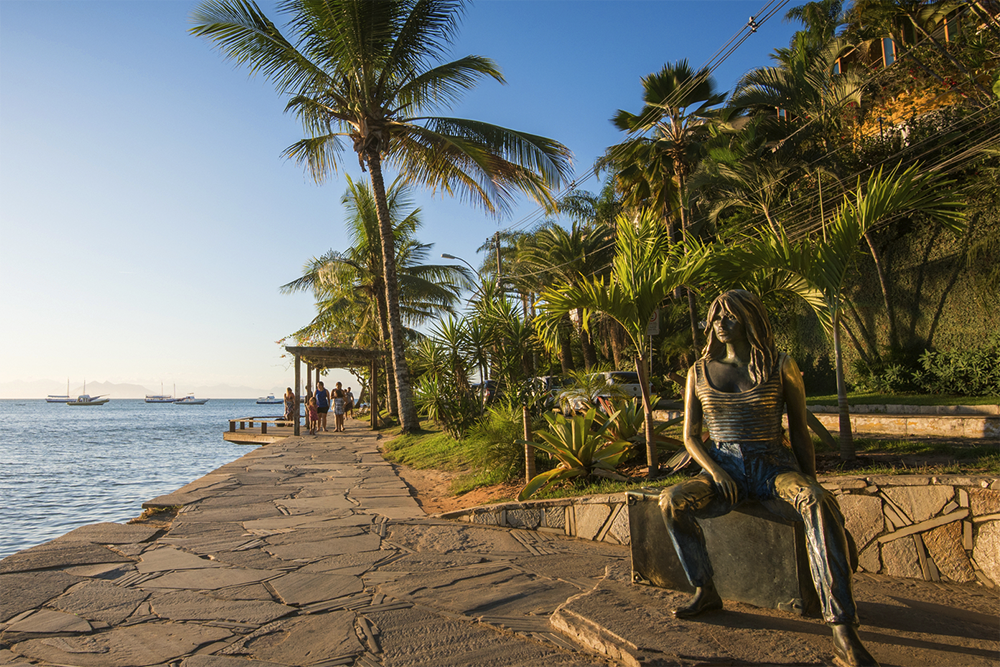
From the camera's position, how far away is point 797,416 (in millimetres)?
3256

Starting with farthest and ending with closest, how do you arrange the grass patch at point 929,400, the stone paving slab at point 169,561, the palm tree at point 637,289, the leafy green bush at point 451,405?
the leafy green bush at point 451,405 < the grass patch at point 929,400 < the palm tree at point 637,289 < the stone paving slab at point 169,561

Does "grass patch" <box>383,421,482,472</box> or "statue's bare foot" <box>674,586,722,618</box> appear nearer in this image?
"statue's bare foot" <box>674,586,722,618</box>

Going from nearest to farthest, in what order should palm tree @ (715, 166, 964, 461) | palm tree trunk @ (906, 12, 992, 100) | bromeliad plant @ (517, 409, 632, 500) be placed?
palm tree @ (715, 166, 964, 461), bromeliad plant @ (517, 409, 632, 500), palm tree trunk @ (906, 12, 992, 100)

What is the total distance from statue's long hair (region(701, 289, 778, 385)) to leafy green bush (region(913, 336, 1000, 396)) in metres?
12.9

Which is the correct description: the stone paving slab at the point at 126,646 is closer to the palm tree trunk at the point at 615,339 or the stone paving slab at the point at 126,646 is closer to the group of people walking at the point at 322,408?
the group of people walking at the point at 322,408

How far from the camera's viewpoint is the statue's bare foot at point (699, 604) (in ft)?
10.3

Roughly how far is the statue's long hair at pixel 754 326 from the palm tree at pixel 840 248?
8.72ft

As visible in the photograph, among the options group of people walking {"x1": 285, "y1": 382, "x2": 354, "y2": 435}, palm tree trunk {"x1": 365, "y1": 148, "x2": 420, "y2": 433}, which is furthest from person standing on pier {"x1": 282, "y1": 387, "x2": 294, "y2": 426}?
palm tree trunk {"x1": 365, "y1": 148, "x2": 420, "y2": 433}

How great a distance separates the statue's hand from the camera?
3.12 metres

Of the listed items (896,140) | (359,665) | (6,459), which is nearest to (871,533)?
(359,665)

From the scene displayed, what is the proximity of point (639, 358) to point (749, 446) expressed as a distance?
264cm

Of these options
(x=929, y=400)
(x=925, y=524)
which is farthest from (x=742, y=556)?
(x=929, y=400)

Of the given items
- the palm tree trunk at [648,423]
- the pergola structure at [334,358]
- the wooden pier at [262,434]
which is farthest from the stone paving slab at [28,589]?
the wooden pier at [262,434]

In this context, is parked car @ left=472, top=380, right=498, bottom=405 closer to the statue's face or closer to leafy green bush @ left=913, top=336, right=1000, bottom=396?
the statue's face
